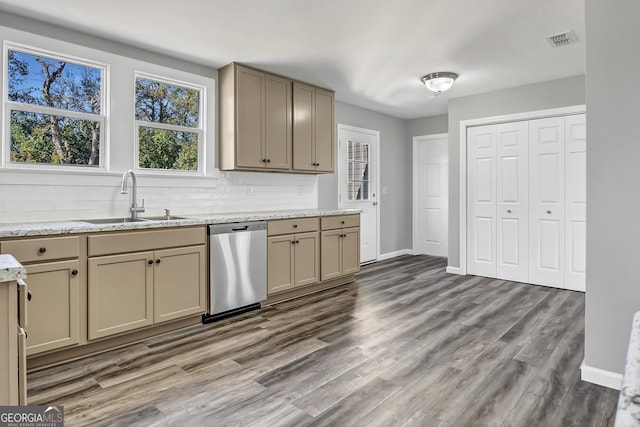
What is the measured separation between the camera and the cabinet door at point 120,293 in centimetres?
Result: 257

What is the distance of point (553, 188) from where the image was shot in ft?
14.6

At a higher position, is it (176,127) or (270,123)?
(270,123)

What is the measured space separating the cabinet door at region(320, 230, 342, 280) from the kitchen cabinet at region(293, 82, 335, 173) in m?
0.85

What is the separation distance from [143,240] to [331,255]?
85.3 inches

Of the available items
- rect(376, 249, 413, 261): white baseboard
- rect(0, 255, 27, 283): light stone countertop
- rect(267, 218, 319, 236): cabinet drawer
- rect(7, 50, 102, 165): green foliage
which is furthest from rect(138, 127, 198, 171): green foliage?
rect(376, 249, 413, 261): white baseboard

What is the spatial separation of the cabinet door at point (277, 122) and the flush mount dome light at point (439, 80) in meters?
1.55

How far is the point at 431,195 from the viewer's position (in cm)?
652

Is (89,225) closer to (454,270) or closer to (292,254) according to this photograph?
(292,254)

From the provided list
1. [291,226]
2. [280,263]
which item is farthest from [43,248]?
[291,226]

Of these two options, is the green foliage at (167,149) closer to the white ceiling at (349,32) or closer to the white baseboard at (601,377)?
the white ceiling at (349,32)

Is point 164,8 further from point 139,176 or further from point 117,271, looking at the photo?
point 117,271

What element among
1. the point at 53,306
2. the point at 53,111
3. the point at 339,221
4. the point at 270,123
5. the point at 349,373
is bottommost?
the point at 349,373

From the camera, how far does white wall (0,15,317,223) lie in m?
2.77

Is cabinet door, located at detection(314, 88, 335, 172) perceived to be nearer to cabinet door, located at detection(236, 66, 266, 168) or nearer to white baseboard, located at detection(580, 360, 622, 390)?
cabinet door, located at detection(236, 66, 266, 168)
